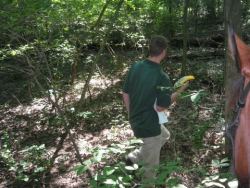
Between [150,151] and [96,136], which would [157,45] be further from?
[96,136]

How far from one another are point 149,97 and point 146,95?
47 millimetres

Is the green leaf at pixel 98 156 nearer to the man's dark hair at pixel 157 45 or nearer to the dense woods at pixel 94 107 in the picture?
the dense woods at pixel 94 107

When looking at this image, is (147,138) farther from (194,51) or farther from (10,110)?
(194,51)

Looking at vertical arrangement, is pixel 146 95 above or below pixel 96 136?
above

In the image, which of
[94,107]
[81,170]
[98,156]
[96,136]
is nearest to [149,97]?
[98,156]

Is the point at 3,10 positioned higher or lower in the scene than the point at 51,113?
higher

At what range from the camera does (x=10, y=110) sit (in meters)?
7.14

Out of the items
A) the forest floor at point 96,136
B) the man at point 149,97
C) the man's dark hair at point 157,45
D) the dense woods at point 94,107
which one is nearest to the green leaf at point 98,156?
the dense woods at point 94,107

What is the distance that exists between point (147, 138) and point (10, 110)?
537cm

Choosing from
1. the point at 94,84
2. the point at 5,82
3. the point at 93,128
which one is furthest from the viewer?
the point at 5,82

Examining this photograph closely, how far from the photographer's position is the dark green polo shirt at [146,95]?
9.87ft

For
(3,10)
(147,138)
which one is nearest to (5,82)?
(3,10)

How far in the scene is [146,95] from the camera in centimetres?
307

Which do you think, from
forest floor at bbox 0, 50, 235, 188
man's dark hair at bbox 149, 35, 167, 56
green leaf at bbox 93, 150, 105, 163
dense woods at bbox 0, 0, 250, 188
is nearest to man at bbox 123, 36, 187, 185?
man's dark hair at bbox 149, 35, 167, 56
